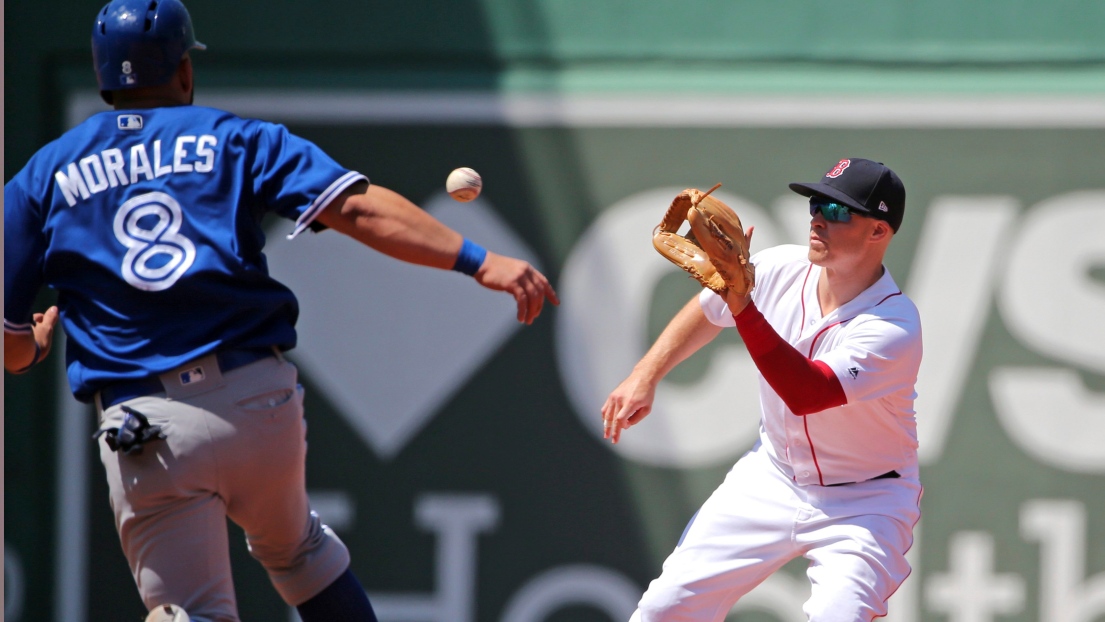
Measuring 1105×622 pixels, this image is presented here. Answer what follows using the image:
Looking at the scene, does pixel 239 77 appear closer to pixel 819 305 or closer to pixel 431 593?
pixel 431 593

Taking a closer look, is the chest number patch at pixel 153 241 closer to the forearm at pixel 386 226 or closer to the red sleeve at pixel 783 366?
the forearm at pixel 386 226

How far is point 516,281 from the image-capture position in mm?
2713

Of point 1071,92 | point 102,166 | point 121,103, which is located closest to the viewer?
point 102,166

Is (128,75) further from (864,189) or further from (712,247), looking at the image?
(864,189)

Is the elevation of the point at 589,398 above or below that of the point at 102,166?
below

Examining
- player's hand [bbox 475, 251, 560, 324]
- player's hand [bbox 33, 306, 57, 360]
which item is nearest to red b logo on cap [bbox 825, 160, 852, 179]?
player's hand [bbox 475, 251, 560, 324]

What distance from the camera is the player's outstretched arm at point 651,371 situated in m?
3.13

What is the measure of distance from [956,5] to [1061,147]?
28.9 inches

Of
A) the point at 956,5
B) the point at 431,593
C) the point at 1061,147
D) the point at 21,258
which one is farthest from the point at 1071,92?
the point at 21,258

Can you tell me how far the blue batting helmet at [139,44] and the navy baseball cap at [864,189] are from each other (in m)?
1.63

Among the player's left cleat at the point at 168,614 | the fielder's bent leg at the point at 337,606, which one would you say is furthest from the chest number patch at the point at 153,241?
the fielder's bent leg at the point at 337,606

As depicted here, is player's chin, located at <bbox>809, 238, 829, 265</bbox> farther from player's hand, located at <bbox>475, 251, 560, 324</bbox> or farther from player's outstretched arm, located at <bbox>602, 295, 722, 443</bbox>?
player's hand, located at <bbox>475, 251, 560, 324</bbox>

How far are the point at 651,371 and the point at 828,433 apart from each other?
0.53m

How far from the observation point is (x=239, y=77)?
473 centimetres
